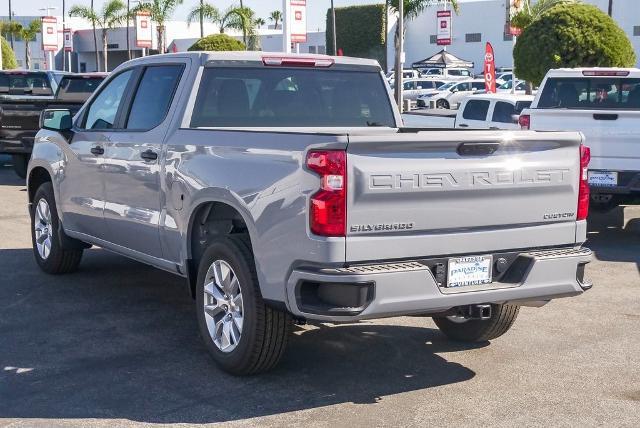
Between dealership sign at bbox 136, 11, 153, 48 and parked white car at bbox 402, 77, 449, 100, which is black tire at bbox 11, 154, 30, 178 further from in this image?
parked white car at bbox 402, 77, 449, 100

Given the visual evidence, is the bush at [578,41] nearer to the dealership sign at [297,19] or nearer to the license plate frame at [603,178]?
the dealership sign at [297,19]

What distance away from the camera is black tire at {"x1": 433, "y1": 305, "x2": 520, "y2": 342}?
6746 mm

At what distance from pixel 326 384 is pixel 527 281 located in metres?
1.34

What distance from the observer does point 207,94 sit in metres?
6.94

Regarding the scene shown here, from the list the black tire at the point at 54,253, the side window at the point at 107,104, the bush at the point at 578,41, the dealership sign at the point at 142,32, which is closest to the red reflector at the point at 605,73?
the side window at the point at 107,104

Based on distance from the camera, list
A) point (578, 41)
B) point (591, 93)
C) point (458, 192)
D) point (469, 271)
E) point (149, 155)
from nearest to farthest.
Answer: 1. point (458, 192)
2. point (469, 271)
3. point (149, 155)
4. point (591, 93)
5. point (578, 41)

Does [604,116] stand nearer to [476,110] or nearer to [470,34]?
[476,110]

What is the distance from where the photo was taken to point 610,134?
11.3 meters

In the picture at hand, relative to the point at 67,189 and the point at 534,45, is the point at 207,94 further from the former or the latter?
the point at 534,45

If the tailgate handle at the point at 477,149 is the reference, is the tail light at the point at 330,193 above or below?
below

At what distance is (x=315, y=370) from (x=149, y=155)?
1.93 m

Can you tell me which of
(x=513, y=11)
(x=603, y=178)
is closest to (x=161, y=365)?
(x=603, y=178)

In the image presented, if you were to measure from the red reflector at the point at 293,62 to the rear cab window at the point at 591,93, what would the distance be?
5.62 metres

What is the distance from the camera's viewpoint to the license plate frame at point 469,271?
5.58 metres
